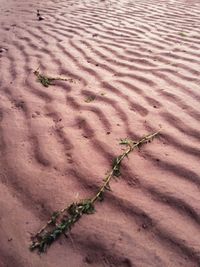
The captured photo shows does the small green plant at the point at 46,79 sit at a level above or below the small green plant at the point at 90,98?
above

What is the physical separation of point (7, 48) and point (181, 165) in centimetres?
331

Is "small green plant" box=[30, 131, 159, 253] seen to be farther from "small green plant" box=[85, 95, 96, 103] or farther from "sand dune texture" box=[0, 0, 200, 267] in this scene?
"small green plant" box=[85, 95, 96, 103]

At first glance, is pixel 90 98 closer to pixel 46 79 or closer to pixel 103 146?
pixel 46 79

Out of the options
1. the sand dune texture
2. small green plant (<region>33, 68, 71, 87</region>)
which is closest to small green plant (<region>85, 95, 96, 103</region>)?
the sand dune texture

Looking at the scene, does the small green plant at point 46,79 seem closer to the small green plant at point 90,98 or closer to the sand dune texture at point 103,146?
the sand dune texture at point 103,146

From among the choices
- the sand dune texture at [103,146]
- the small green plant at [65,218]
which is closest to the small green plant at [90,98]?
the sand dune texture at [103,146]

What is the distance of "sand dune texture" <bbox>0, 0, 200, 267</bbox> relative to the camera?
1.80 m

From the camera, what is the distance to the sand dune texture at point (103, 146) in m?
1.80

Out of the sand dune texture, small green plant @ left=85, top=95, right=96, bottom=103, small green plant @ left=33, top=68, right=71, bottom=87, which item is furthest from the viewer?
small green plant @ left=33, top=68, right=71, bottom=87

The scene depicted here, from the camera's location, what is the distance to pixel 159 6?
641 cm

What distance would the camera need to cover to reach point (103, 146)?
2.44 m

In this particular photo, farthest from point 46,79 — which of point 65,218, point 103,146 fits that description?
point 65,218

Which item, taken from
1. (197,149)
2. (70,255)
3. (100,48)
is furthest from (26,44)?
(70,255)

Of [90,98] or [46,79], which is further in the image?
[46,79]
